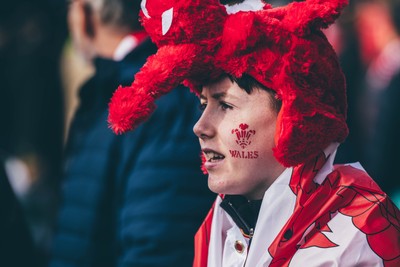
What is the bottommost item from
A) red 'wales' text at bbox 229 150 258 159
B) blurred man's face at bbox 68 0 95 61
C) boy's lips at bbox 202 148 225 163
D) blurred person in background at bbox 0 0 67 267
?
red 'wales' text at bbox 229 150 258 159

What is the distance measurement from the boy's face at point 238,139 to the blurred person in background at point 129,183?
2.84ft

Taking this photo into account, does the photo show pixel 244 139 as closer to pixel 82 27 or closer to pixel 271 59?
pixel 271 59

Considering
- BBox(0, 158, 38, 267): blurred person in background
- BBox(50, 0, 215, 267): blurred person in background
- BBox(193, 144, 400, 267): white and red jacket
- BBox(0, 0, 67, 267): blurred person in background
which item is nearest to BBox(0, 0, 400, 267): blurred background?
BBox(0, 0, 67, 267): blurred person in background

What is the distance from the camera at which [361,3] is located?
25.2 ft

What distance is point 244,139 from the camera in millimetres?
2500

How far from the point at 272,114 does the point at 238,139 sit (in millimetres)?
128

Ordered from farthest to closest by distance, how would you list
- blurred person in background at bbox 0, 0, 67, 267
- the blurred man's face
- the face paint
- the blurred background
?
blurred person in background at bbox 0, 0, 67, 267
the blurred background
the blurred man's face
the face paint

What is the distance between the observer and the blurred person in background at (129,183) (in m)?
3.41

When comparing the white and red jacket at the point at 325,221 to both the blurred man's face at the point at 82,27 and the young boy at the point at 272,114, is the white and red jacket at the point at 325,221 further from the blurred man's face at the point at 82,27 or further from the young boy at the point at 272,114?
the blurred man's face at the point at 82,27

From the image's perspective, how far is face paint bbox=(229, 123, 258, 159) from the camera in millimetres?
2500

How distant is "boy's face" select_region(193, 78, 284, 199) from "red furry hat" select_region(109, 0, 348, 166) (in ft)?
0.18

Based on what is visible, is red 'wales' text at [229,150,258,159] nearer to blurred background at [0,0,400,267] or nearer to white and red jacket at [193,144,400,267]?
white and red jacket at [193,144,400,267]

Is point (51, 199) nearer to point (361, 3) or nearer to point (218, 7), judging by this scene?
point (361, 3)

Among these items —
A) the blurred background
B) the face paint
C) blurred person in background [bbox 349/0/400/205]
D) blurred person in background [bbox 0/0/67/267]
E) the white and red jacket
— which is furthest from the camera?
blurred person in background [bbox 0/0/67/267]
